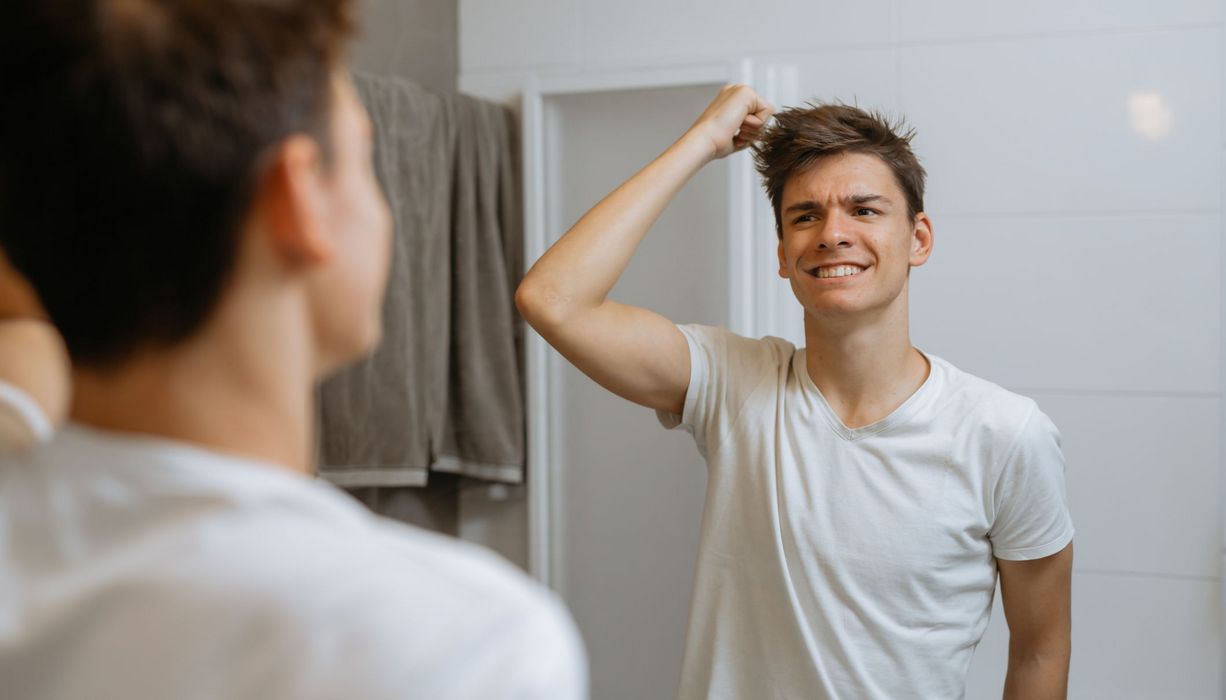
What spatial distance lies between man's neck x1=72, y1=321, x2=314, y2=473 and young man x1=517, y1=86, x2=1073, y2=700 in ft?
3.18

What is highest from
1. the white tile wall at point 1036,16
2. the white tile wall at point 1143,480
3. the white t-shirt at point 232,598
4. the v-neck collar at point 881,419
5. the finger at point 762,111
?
the white tile wall at point 1036,16

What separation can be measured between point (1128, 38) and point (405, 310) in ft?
4.13

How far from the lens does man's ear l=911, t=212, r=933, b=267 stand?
5.10 feet

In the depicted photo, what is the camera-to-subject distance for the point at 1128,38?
186 cm

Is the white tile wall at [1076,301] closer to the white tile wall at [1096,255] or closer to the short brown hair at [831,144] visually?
→ the white tile wall at [1096,255]

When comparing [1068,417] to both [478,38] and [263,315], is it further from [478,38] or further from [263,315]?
[263,315]

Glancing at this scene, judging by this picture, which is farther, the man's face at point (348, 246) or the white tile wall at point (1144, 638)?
the white tile wall at point (1144, 638)

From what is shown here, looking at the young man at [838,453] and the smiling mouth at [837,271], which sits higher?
the smiling mouth at [837,271]

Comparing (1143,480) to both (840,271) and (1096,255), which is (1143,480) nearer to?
(1096,255)

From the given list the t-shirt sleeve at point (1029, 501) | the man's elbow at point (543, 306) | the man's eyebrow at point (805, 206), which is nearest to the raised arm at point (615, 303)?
the man's elbow at point (543, 306)

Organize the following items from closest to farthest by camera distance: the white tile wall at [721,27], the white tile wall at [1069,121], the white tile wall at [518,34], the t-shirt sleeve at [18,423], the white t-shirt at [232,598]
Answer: the white t-shirt at [232,598] < the t-shirt sleeve at [18,423] < the white tile wall at [1069,121] < the white tile wall at [721,27] < the white tile wall at [518,34]

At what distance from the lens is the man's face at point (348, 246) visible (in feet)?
1.53

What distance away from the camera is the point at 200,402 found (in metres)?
0.44

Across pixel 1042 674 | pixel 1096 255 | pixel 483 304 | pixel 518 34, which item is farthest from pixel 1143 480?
pixel 518 34
